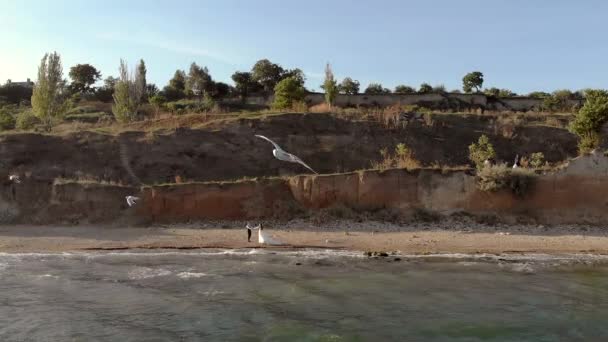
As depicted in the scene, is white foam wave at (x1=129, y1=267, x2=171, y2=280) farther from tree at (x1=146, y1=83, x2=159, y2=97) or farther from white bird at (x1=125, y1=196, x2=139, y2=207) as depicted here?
tree at (x1=146, y1=83, x2=159, y2=97)

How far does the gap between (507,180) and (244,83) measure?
1510 inches

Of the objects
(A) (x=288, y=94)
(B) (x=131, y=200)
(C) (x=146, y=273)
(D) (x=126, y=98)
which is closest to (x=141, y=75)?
(D) (x=126, y=98)

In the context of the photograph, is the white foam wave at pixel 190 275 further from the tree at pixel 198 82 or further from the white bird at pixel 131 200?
the tree at pixel 198 82

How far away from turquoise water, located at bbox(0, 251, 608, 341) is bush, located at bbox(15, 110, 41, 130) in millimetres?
23963

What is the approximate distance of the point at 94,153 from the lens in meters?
28.4

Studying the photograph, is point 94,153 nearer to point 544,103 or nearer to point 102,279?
point 102,279

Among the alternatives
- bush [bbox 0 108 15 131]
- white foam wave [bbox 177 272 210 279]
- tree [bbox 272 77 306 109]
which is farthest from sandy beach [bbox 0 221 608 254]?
bush [bbox 0 108 15 131]

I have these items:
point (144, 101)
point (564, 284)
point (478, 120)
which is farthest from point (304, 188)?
point (144, 101)

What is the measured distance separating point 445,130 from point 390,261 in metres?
20.6

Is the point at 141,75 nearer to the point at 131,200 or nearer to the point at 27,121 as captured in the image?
the point at 27,121

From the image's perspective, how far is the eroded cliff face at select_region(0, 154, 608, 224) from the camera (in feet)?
55.0

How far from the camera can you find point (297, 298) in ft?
32.9

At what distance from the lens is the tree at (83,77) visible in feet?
192

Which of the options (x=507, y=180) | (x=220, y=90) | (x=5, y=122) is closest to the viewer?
(x=507, y=180)
